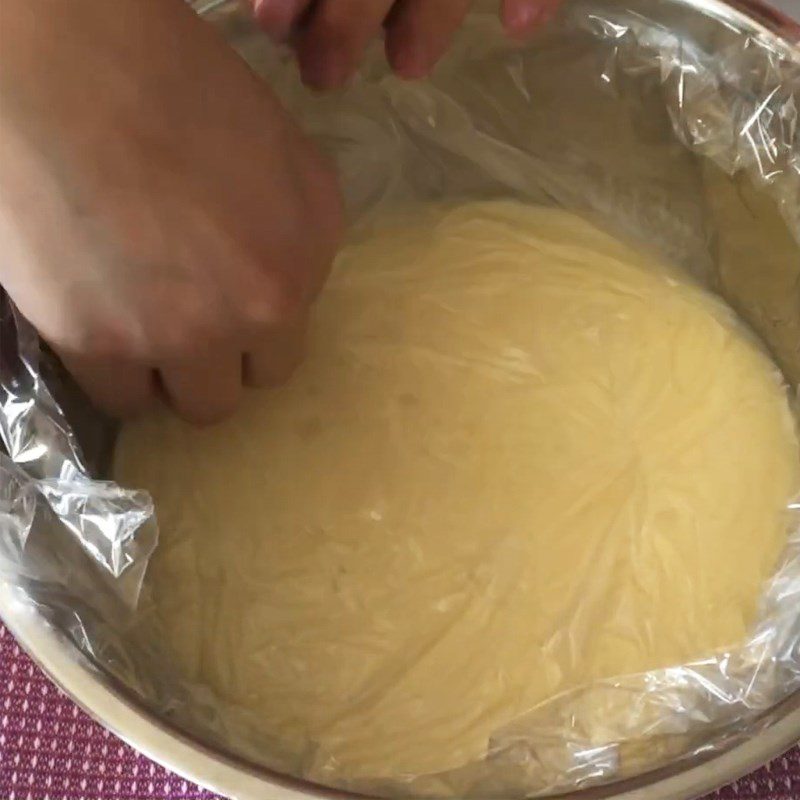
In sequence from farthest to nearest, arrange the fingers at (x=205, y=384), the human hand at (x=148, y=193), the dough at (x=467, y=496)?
the dough at (x=467, y=496) < the fingers at (x=205, y=384) < the human hand at (x=148, y=193)

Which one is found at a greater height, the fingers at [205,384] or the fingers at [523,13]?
the fingers at [523,13]

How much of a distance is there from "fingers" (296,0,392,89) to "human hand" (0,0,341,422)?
87 mm

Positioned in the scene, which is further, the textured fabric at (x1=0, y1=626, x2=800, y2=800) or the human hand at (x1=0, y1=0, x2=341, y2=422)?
the textured fabric at (x1=0, y1=626, x2=800, y2=800)

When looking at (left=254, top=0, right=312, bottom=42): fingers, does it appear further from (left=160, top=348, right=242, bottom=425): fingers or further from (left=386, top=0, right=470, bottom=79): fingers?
(left=160, top=348, right=242, bottom=425): fingers

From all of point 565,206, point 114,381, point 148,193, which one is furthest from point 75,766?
point 565,206

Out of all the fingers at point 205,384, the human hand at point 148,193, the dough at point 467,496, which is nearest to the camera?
the human hand at point 148,193

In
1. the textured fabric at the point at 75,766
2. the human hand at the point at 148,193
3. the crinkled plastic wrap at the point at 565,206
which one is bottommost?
the textured fabric at the point at 75,766

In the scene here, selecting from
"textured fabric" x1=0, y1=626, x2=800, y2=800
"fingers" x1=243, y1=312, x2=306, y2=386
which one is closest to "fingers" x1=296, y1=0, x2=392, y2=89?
"fingers" x1=243, y1=312, x2=306, y2=386

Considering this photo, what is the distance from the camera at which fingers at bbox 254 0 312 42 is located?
545 mm

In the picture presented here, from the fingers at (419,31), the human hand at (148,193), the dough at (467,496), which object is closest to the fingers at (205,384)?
the human hand at (148,193)

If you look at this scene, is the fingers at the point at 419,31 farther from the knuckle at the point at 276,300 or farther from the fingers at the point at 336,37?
the knuckle at the point at 276,300

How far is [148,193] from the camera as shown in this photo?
15.8 inches

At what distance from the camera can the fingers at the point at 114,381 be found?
49 cm

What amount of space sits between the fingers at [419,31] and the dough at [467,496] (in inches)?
8.5
